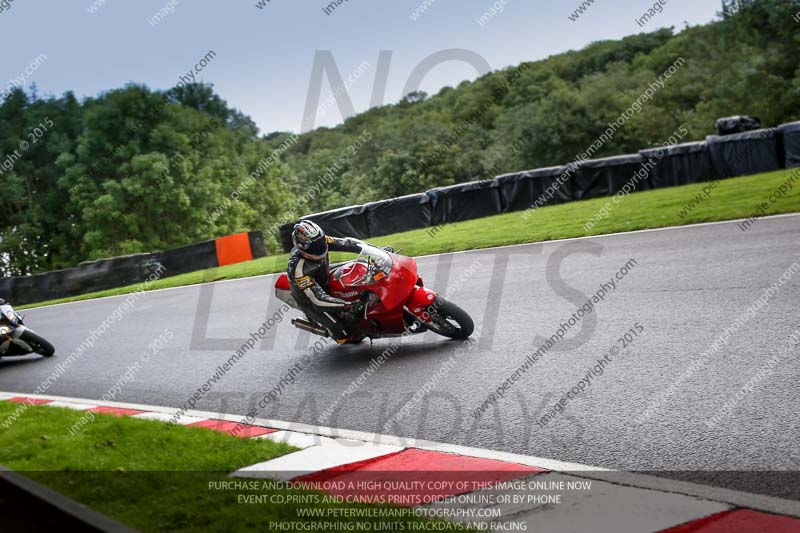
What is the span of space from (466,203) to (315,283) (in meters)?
16.5

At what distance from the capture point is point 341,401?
23.7 ft

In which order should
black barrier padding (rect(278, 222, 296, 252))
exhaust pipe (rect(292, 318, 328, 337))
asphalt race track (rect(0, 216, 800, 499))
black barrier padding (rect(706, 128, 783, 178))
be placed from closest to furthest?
1. asphalt race track (rect(0, 216, 800, 499))
2. exhaust pipe (rect(292, 318, 328, 337))
3. black barrier padding (rect(706, 128, 783, 178))
4. black barrier padding (rect(278, 222, 296, 252))

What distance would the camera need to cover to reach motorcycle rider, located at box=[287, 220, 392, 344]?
857 cm

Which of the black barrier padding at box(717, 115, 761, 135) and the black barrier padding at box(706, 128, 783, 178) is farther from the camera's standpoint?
the black barrier padding at box(717, 115, 761, 135)

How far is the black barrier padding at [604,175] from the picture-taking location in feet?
77.4

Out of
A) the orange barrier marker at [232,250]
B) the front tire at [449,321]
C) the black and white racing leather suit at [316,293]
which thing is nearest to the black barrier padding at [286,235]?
the orange barrier marker at [232,250]

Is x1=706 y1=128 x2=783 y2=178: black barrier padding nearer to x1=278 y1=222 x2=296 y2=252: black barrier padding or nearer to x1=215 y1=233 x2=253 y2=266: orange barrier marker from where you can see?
x1=278 y1=222 x2=296 y2=252: black barrier padding

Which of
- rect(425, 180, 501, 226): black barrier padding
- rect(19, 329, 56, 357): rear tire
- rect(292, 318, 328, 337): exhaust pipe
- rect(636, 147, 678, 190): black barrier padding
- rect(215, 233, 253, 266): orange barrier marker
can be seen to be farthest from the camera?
rect(215, 233, 253, 266): orange barrier marker

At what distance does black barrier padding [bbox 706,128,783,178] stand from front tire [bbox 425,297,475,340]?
Answer: 51.8ft

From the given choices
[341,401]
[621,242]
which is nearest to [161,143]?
[621,242]

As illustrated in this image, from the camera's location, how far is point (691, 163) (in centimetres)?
2245

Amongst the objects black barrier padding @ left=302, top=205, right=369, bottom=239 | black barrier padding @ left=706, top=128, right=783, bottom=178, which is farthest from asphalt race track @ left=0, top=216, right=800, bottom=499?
black barrier padding @ left=302, top=205, right=369, bottom=239

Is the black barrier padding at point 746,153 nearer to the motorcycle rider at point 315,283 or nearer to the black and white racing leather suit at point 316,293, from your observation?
the black and white racing leather suit at point 316,293

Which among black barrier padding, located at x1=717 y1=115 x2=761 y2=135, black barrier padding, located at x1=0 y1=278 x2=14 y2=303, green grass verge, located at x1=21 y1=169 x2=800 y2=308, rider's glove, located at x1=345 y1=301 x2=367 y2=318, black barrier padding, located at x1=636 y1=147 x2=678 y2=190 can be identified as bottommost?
black barrier padding, located at x1=0 y1=278 x2=14 y2=303
